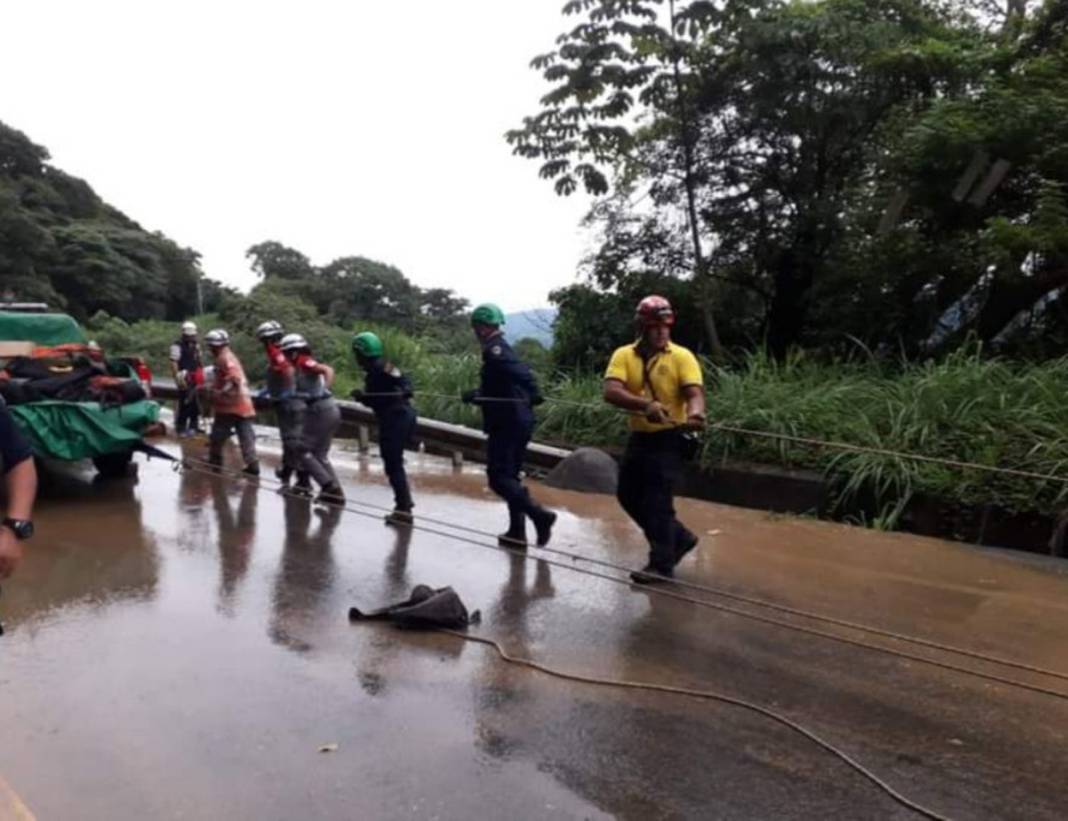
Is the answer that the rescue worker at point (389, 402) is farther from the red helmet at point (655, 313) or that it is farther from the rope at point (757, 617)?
the red helmet at point (655, 313)

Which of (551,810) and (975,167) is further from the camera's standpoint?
(975,167)

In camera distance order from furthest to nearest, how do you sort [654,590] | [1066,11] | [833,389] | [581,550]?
[1066,11]
[833,389]
[581,550]
[654,590]

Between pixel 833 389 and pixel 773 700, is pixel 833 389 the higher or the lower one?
the higher one

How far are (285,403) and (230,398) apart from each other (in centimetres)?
95

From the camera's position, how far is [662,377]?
5.84 metres

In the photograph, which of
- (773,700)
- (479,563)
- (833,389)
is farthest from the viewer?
(833,389)

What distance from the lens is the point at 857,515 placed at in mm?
8297

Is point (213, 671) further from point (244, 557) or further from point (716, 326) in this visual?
point (716, 326)

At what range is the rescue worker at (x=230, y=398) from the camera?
31.9 ft

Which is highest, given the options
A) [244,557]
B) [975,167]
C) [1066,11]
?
[1066,11]

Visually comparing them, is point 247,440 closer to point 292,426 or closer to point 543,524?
point 292,426

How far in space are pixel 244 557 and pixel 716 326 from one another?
8056 mm

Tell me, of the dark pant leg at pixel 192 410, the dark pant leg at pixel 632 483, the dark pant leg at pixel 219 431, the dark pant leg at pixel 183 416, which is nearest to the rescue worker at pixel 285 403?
the dark pant leg at pixel 219 431

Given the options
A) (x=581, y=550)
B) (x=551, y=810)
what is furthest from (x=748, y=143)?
(x=551, y=810)
